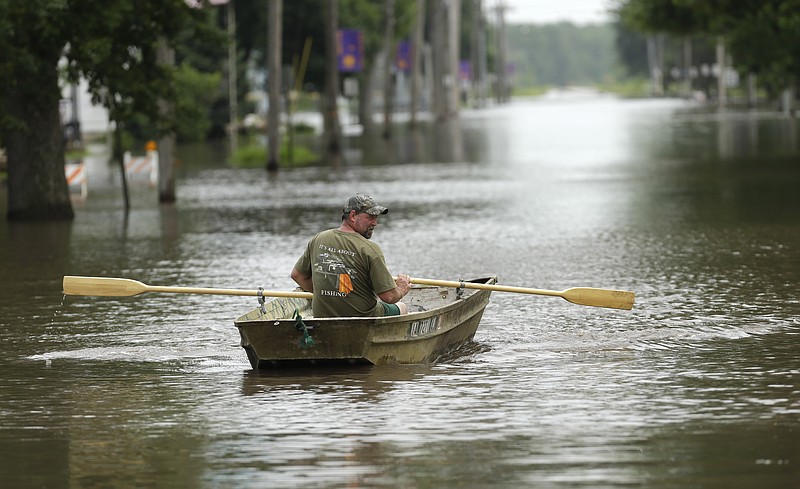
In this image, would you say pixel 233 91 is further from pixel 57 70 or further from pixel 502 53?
pixel 502 53

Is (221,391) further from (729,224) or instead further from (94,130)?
(94,130)

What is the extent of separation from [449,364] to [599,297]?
1714mm

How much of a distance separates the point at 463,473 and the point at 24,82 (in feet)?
59.3

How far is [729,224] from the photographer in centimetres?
2356

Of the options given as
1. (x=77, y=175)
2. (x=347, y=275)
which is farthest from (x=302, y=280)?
(x=77, y=175)

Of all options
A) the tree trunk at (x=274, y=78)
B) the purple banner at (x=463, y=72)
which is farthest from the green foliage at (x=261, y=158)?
the purple banner at (x=463, y=72)

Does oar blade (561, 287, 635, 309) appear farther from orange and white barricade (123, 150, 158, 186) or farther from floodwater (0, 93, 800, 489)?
orange and white barricade (123, 150, 158, 186)

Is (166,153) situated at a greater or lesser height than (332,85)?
lesser

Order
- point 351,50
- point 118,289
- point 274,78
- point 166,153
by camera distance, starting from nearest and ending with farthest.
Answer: point 118,289
point 166,153
point 274,78
point 351,50

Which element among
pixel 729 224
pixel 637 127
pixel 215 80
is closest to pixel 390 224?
pixel 729 224

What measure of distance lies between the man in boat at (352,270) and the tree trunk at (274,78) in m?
28.6

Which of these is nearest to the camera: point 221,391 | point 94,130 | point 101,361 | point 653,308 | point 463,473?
point 463,473

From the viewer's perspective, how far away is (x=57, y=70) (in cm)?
2569

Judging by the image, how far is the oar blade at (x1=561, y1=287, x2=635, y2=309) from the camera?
13.6 m
